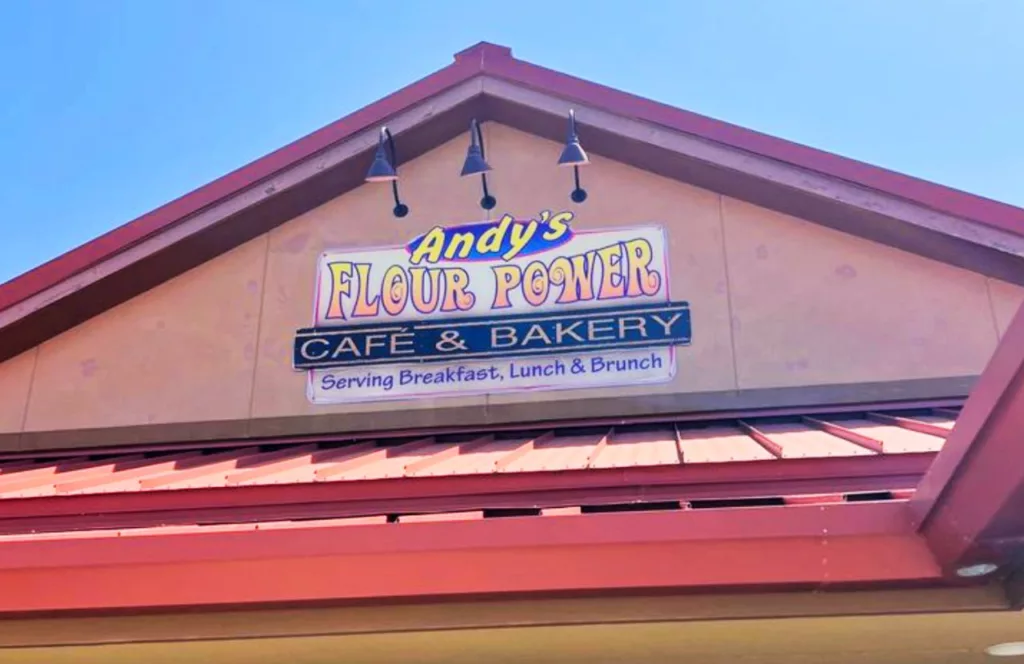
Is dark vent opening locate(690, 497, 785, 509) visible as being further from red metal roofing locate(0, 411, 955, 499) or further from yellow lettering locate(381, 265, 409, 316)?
yellow lettering locate(381, 265, 409, 316)

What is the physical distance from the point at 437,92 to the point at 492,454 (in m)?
3.03

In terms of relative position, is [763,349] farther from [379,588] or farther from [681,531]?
[379,588]

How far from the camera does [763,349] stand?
6.31m

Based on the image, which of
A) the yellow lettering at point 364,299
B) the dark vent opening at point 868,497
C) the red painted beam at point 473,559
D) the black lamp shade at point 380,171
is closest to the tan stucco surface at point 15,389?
the yellow lettering at point 364,299

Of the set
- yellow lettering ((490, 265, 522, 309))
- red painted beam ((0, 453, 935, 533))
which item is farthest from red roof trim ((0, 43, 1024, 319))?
red painted beam ((0, 453, 935, 533))

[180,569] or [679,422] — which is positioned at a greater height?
[679,422]

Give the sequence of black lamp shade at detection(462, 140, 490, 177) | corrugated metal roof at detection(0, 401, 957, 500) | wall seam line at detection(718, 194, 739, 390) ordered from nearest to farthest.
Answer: corrugated metal roof at detection(0, 401, 957, 500)
wall seam line at detection(718, 194, 739, 390)
black lamp shade at detection(462, 140, 490, 177)

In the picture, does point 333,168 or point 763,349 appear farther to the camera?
point 333,168

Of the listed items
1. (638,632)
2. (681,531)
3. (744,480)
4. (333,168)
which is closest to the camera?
(681,531)

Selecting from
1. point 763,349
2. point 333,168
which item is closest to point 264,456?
point 333,168

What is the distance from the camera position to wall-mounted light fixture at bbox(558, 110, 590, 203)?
20.9 ft

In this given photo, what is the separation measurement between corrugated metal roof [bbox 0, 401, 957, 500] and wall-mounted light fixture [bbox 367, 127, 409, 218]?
5.73 feet

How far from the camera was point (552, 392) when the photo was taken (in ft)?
20.9

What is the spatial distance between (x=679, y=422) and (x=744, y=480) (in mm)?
1846
